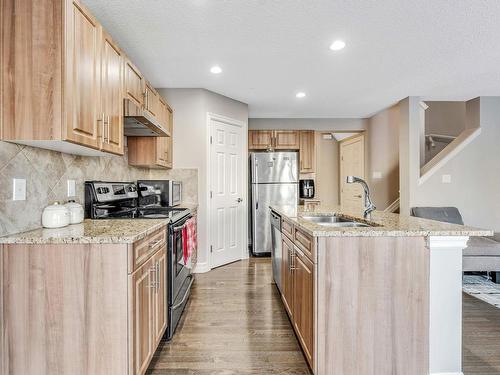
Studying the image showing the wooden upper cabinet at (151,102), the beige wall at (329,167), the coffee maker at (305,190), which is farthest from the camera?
the beige wall at (329,167)

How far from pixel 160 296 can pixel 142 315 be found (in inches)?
15.1

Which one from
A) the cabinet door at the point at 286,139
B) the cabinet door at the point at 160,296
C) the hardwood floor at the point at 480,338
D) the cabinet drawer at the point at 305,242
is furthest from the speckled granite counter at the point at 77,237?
the cabinet door at the point at 286,139

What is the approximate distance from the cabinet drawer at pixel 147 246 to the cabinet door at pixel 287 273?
94 centimetres

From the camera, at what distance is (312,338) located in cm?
161

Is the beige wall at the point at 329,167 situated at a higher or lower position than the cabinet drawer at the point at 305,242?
higher

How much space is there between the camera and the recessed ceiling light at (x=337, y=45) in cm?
258

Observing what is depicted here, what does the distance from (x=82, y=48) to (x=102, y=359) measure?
1614 millimetres

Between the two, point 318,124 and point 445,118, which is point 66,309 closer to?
point 318,124

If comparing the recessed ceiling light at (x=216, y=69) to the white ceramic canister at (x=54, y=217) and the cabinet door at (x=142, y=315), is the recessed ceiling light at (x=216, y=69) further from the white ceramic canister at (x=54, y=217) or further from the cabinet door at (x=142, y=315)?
the cabinet door at (x=142, y=315)

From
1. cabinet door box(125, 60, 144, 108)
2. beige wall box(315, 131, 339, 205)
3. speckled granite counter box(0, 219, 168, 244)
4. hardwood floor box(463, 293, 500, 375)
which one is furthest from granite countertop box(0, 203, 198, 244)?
beige wall box(315, 131, 339, 205)

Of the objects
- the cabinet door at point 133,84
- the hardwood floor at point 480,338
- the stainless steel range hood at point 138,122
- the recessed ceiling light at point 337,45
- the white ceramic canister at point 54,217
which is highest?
the recessed ceiling light at point 337,45

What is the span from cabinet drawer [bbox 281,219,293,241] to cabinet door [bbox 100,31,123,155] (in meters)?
1.37

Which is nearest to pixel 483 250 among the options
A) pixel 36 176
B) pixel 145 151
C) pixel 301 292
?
pixel 301 292

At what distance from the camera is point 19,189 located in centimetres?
158
